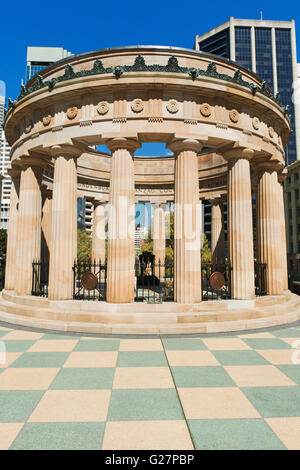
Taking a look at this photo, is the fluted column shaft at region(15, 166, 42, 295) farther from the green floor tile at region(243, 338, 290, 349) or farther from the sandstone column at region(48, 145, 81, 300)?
the green floor tile at region(243, 338, 290, 349)

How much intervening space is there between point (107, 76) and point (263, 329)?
1427cm

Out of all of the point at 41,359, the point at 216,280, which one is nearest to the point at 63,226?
the point at 41,359

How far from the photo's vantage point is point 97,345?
10.4 metres

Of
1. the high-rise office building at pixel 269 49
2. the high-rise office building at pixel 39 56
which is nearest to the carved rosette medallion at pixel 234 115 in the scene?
the high-rise office building at pixel 269 49

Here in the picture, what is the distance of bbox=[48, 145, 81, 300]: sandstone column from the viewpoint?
14.8 metres

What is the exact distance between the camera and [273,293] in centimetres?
1777

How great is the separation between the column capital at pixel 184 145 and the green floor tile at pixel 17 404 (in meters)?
12.2

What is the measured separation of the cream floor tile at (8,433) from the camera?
15.5 ft

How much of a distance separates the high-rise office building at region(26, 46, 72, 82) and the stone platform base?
222061 millimetres

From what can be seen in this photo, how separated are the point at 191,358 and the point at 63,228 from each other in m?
9.53

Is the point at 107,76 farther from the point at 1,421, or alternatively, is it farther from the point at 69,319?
the point at 1,421

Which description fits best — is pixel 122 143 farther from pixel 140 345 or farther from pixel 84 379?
pixel 84 379

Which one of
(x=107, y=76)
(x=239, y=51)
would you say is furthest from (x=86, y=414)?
(x=239, y=51)

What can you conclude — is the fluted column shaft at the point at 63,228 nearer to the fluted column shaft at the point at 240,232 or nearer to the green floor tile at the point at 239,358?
the green floor tile at the point at 239,358
